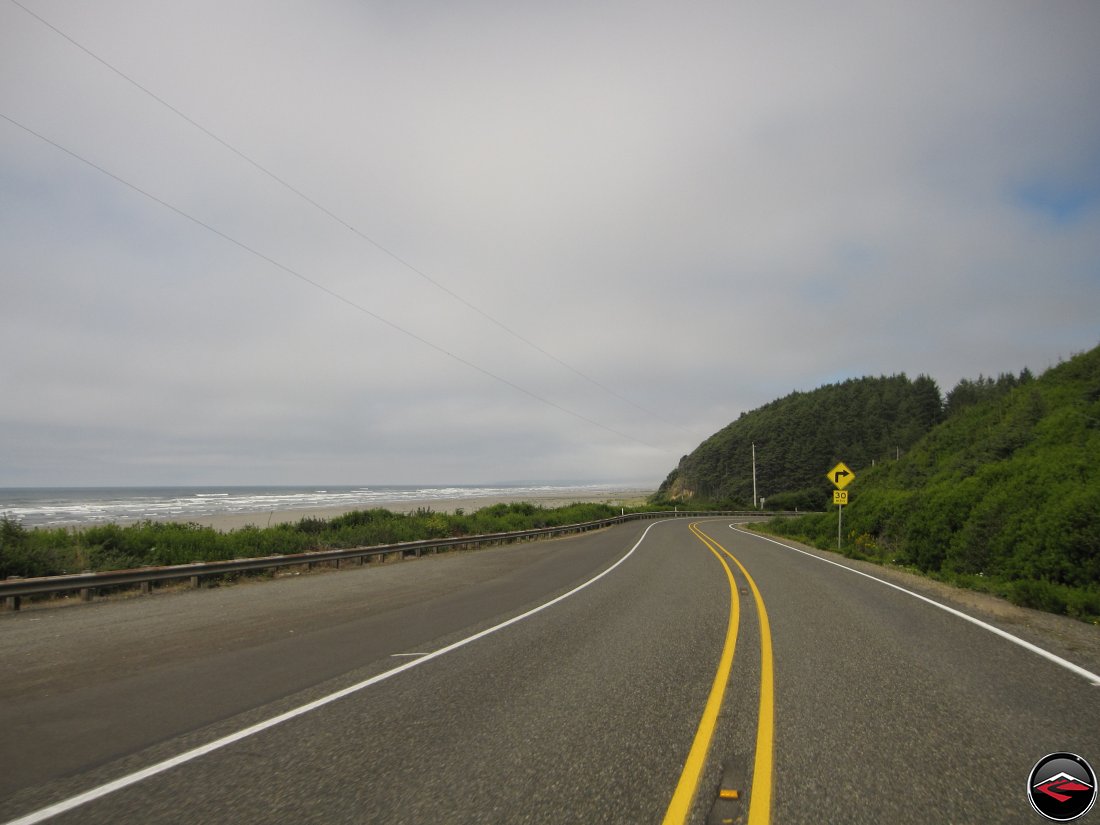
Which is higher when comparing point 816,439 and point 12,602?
point 816,439

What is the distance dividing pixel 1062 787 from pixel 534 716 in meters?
3.79

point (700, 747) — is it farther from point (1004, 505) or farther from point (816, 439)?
point (816, 439)

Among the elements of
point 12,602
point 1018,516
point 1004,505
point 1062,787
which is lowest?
point 12,602

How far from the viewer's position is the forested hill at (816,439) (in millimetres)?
121688

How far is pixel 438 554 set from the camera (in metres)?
23.1

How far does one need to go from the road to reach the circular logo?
0.36 ft

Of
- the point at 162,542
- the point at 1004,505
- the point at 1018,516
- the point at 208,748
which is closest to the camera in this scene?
the point at 208,748

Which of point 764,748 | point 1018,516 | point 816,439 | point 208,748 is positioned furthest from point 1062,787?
point 816,439

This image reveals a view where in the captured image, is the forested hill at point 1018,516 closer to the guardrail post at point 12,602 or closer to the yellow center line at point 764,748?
the yellow center line at point 764,748

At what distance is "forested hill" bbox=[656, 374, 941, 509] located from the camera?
122 metres

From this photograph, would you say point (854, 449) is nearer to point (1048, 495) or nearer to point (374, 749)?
point (1048, 495)

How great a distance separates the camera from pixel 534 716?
5117 millimetres

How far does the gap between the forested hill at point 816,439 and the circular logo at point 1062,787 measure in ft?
377

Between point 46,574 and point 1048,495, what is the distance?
22770 mm
